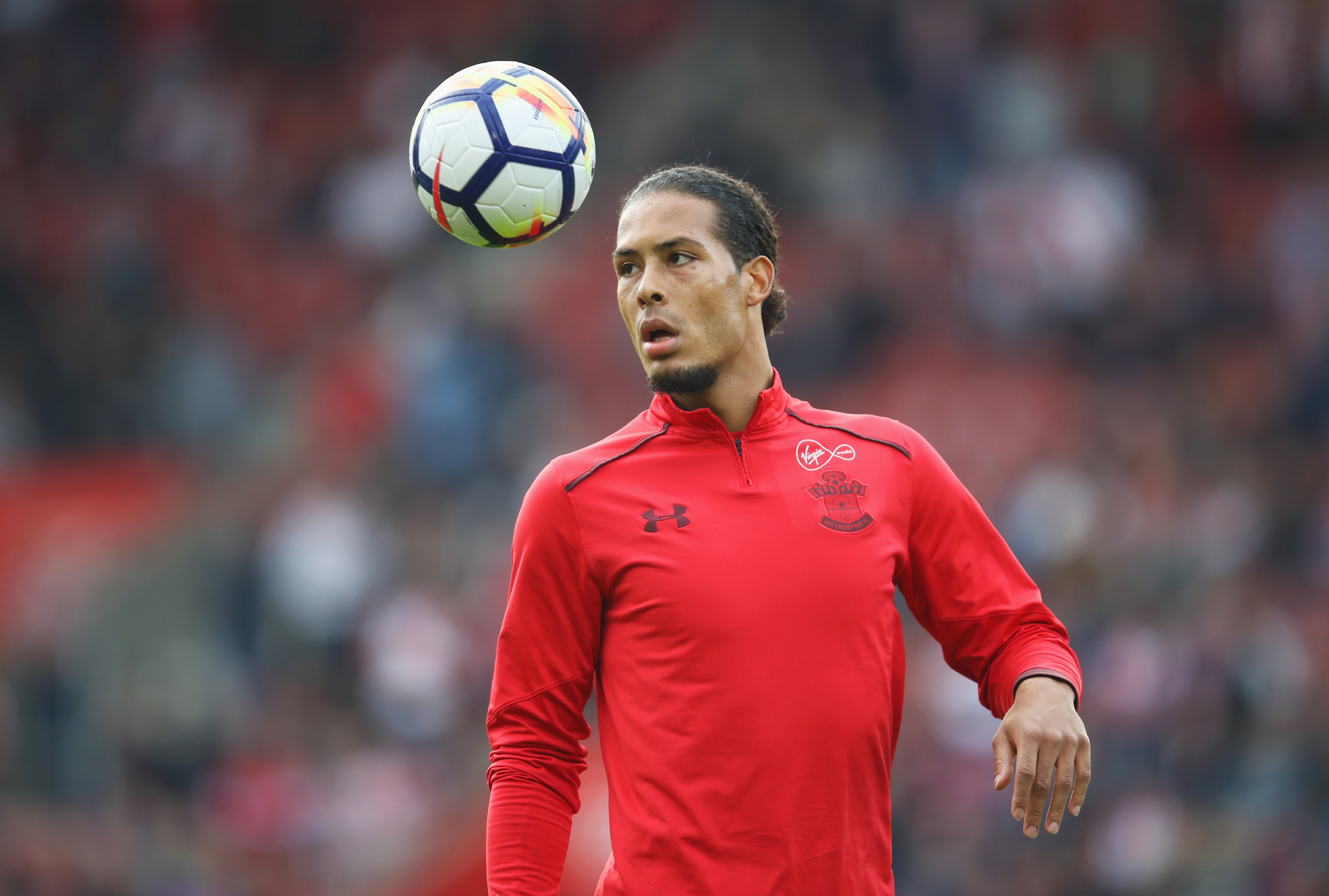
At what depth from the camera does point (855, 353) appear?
11008 mm

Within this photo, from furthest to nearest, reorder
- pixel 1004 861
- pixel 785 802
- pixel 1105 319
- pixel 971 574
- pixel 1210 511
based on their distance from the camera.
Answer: pixel 1105 319 → pixel 1210 511 → pixel 1004 861 → pixel 971 574 → pixel 785 802

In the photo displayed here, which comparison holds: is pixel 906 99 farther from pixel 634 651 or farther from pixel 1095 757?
pixel 634 651

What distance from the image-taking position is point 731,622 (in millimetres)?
3008

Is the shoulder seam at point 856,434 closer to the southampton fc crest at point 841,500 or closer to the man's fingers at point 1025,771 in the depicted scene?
the southampton fc crest at point 841,500

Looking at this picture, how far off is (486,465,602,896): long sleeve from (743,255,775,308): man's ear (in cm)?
64

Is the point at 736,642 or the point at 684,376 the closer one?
the point at 736,642

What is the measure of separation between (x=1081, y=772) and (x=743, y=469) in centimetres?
91

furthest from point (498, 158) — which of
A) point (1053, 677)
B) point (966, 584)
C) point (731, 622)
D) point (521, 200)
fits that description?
point (1053, 677)

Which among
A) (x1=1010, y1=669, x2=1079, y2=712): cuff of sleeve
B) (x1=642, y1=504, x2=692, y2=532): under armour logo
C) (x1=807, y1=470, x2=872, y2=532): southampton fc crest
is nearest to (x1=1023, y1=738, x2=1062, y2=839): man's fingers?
(x1=1010, y1=669, x2=1079, y2=712): cuff of sleeve

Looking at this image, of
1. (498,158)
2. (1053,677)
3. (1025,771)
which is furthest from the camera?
(498,158)

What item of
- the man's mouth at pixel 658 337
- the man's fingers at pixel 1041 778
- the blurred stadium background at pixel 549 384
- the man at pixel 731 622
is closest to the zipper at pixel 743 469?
the man at pixel 731 622

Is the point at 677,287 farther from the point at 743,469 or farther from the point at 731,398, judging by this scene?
the point at 743,469

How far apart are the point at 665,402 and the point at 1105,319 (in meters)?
8.10

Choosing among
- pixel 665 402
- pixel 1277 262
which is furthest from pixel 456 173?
A: pixel 1277 262
